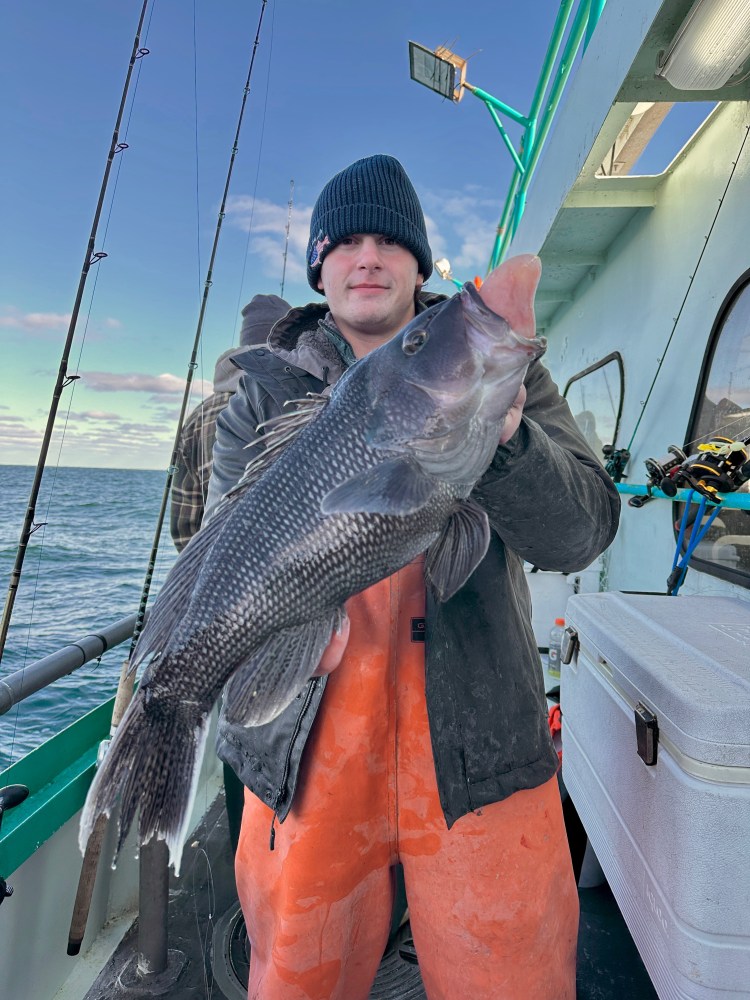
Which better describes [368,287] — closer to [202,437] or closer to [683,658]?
[683,658]

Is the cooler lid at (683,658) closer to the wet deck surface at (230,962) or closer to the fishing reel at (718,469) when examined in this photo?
the fishing reel at (718,469)

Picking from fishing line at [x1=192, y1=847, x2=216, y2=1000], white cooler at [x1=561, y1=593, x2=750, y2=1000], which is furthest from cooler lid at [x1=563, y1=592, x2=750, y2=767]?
fishing line at [x1=192, y1=847, x2=216, y2=1000]

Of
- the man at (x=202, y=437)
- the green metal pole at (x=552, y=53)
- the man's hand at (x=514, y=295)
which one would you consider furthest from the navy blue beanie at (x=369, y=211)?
the green metal pole at (x=552, y=53)

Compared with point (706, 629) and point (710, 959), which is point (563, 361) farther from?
point (710, 959)

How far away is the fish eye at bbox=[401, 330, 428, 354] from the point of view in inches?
69.7

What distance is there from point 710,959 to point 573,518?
1187mm

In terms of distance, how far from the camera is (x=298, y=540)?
1718mm

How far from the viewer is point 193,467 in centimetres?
438

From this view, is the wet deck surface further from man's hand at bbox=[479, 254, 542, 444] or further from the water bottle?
man's hand at bbox=[479, 254, 542, 444]

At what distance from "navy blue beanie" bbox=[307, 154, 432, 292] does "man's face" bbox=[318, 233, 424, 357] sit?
5 centimetres

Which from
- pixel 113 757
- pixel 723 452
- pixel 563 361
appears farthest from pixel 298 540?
pixel 563 361

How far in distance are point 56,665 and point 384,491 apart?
218 cm

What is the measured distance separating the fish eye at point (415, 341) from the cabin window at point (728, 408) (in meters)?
2.25

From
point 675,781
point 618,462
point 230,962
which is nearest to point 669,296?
point 618,462
